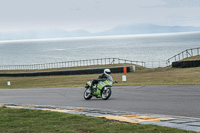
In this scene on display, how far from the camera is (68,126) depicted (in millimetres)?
8234

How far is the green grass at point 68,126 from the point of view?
7.44 m

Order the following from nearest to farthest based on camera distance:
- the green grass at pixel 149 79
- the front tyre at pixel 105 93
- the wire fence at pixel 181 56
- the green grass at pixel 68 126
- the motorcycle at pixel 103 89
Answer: the green grass at pixel 68 126 < the motorcycle at pixel 103 89 < the front tyre at pixel 105 93 < the green grass at pixel 149 79 < the wire fence at pixel 181 56

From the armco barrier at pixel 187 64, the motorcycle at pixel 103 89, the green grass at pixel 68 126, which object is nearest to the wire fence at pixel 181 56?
the armco barrier at pixel 187 64

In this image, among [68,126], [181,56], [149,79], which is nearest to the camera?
[68,126]

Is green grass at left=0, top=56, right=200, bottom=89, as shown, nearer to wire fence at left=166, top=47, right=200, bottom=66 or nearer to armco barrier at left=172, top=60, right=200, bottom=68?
armco barrier at left=172, top=60, right=200, bottom=68

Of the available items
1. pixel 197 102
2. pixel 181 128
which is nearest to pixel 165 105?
pixel 197 102

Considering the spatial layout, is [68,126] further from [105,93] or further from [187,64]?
[187,64]

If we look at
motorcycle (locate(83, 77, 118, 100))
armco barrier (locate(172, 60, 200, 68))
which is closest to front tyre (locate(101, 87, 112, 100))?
motorcycle (locate(83, 77, 118, 100))

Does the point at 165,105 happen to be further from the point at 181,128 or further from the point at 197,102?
the point at 181,128

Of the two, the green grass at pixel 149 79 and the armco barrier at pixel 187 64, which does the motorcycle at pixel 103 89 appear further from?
the armco barrier at pixel 187 64

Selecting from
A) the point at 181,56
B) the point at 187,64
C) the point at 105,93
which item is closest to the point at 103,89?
the point at 105,93

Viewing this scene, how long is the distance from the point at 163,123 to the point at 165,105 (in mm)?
4647

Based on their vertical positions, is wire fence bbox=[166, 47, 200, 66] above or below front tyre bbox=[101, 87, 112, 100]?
above

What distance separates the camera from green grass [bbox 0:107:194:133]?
24.4 feet
